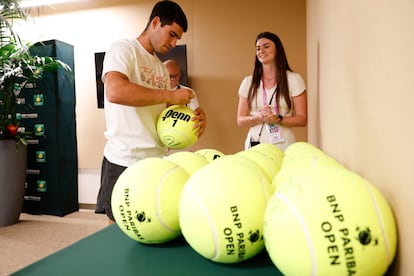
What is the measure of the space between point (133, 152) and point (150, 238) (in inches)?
31.0

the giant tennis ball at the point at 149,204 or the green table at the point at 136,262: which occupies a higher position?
the giant tennis ball at the point at 149,204

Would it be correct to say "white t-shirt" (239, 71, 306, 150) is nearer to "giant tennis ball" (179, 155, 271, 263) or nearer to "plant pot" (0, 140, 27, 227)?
"giant tennis ball" (179, 155, 271, 263)

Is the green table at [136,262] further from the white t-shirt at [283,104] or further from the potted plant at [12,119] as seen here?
the potted plant at [12,119]

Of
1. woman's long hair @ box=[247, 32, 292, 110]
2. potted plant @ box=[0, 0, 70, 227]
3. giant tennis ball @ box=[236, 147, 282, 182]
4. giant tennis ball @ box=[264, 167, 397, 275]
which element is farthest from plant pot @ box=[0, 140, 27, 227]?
giant tennis ball @ box=[264, 167, 397, 275]

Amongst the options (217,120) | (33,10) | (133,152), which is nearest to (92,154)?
(217,120)

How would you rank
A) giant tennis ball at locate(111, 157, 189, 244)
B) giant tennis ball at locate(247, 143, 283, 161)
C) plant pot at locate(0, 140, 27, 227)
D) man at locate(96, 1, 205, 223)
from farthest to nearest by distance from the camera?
plant pot at locate(0, 140, 27, 227), man at locate(96, 1, 205, 223), giant tennis ball at locate(247, 143, 283, 161), giant tennis ball at locate(111, 157, 189, 244)

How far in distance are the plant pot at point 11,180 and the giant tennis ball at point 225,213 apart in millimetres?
3319

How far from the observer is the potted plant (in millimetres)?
3289

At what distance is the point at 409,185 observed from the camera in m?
0.50

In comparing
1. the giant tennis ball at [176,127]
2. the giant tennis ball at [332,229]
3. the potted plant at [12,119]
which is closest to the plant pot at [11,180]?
the potted plant at [12,119]

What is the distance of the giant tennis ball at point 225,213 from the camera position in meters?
0.62

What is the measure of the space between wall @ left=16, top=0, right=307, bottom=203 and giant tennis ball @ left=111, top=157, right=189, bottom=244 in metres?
2.86

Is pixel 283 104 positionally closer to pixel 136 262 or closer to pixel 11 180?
pixel 136 262

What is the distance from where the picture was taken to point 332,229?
1.63 ft
